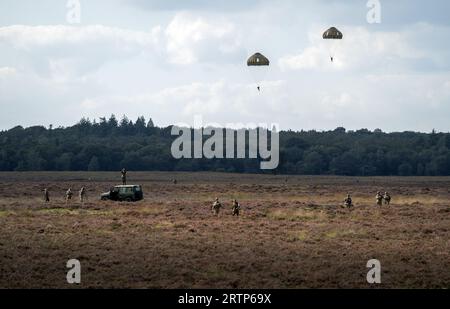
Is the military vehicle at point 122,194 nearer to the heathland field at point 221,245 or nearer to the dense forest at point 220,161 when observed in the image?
the heathland field at point 221,245

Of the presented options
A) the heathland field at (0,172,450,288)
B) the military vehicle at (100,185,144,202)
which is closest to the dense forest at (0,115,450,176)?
the military vehicle at (100,185,144,202)

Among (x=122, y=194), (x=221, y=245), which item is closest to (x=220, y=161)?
(x=122, y=194)

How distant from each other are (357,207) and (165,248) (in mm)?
26122

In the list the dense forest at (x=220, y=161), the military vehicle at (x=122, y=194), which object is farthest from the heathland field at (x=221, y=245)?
the dense forest at (x=220, y=161)

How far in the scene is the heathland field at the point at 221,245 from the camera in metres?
29.4

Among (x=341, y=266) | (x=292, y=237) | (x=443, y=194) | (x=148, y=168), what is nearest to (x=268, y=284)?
(x=341, y=266)

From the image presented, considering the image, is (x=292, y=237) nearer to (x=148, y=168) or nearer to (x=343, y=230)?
(x=343, y=230)

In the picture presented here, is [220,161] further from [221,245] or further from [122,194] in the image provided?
[221,245]

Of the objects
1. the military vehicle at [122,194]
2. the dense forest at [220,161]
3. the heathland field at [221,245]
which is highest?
the dense forest at [220,161]

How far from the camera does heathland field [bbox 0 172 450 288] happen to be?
29422mm

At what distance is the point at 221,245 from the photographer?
36.9m

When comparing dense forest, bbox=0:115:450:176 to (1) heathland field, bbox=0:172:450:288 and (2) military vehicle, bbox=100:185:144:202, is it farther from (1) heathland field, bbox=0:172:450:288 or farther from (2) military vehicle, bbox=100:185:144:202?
(1) heathland field, bbox=0:172:450:288

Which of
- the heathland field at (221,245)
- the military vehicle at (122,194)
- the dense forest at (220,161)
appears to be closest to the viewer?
the heathland field at (221,245)

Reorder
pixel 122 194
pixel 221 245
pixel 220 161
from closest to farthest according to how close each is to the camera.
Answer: pixel 221 245 → pixel 122 194 → pixel 220 161
